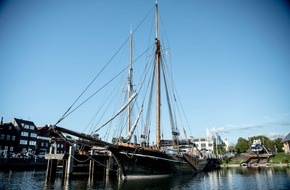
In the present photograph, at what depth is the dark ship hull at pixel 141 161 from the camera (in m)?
29.7

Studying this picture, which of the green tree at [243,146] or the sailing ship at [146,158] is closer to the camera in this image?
the sailing ship at [146,158]

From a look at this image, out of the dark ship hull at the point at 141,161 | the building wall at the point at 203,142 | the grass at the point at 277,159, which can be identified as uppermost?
the building wall at the point at 203,142

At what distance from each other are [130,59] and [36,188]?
1600 inches

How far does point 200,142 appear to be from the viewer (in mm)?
147250

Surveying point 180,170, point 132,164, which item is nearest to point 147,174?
point 132,164

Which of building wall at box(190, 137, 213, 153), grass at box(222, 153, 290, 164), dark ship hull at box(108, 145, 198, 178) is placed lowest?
grass at box(222, 153, 290, 164)

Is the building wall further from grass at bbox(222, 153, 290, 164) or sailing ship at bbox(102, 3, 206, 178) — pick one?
sailing ship at bbox(102, 3, 206, 178)

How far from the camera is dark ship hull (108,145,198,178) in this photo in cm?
2967

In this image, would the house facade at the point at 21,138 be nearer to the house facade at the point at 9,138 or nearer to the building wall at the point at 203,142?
the house facade at the point at 9,138

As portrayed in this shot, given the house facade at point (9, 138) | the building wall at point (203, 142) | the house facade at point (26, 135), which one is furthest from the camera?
the building wall at point (203, 142)

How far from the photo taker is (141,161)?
1224 inches

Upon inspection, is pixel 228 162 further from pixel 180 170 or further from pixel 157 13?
→ pixel 157 13

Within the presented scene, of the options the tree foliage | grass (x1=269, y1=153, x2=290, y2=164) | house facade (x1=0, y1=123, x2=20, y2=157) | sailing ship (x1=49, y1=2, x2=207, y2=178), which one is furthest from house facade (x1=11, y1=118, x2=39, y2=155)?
the tree foliage

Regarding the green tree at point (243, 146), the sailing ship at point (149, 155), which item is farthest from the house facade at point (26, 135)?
the green tree at point (243, 146)
